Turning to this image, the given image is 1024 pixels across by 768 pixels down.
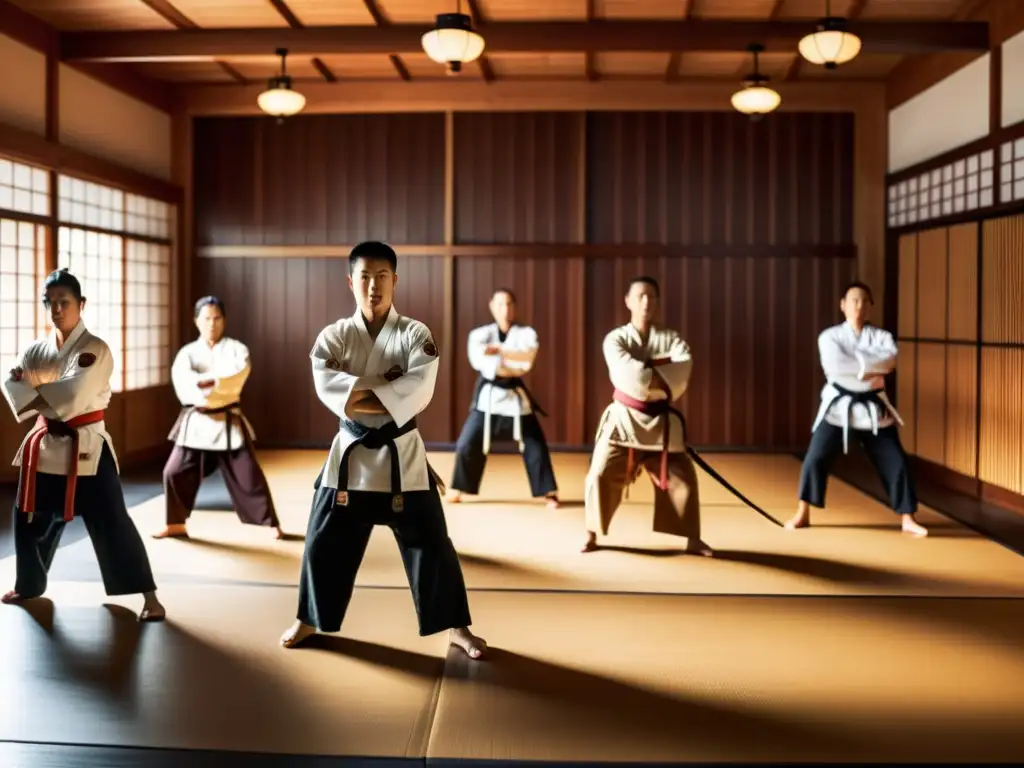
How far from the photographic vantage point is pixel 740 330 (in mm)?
8219

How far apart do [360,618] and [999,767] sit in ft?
6.68

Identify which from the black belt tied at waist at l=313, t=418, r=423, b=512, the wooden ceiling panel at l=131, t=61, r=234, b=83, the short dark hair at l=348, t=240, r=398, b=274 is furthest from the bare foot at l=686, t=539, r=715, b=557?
the wooden ceiling panel at l=131, t=61, r=234, b=83

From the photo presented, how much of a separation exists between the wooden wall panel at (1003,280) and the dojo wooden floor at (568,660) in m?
1.68

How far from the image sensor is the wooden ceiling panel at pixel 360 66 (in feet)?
24.7

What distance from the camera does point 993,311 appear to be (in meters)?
5.84

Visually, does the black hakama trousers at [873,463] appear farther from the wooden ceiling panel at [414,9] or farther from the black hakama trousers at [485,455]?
the wooden ceiling panel at [414,9]

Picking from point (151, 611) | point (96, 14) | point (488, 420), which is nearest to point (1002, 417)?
point (488, 420)

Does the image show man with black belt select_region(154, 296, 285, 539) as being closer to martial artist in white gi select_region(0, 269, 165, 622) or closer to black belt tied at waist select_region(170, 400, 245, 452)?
black belt tied at waist select_region(170, 400, 245, 452)

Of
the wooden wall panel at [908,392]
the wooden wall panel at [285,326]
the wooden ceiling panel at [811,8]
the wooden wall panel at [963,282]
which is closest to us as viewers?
the wooden wall panel at [963,282]

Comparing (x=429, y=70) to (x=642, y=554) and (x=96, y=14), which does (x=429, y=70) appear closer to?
(x=96, y=14)

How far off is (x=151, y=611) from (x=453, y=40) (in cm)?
356

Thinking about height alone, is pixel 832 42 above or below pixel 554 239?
above

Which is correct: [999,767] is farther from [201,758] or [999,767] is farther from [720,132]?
[720,132]

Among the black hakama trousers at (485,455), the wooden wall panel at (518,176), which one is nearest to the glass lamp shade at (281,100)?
the wooden wall panel at (518,176)
